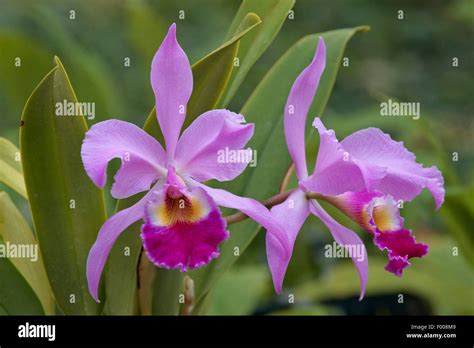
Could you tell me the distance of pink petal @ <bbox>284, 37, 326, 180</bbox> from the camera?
74 centimetres

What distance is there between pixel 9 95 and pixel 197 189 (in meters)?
0.91

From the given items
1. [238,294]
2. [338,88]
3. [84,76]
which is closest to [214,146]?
[238,294]

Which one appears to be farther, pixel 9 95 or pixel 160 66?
pixel 9 95

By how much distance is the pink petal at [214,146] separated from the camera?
672 mm

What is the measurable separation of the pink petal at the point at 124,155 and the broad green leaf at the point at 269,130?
21cm

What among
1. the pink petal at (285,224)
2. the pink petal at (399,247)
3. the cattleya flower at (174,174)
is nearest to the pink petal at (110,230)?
the cattleya flower at (174,174)

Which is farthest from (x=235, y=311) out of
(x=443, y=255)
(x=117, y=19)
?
(x=117, y=19)

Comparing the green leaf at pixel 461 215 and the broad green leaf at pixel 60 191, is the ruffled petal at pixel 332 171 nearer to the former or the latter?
the broad green leaf at pixel 60 191

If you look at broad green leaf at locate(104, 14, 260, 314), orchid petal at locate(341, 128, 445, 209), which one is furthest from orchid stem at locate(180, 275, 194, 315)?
orchid petal at locate(341, 128, 445, 209)

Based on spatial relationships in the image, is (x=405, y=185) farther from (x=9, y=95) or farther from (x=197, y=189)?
(x=9, y=95)

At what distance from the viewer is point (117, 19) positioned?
2584 millimetres

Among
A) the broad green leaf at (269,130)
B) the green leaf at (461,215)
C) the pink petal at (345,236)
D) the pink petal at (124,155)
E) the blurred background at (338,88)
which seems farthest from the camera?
the blurred background at (338,88)

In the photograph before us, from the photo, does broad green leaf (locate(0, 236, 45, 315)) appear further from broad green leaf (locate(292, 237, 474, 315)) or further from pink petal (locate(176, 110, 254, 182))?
broad green leaf (locate(292, 237, 474, 315))

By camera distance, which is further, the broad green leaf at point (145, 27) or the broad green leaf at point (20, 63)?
the broad green leaf at point (145, 27)
